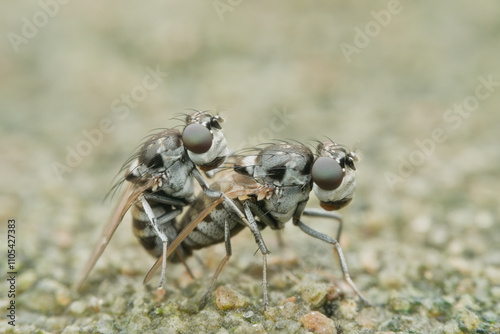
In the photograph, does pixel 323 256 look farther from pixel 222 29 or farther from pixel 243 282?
pixel 222 29

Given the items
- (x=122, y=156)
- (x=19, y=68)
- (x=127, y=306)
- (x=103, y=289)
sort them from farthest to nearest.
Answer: (x=19, y=68), (x=122, y=156), (x=103, y=289), (x=127, y=306)

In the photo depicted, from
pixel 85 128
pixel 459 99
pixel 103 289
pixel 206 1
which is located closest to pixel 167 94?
pixel 85 128
